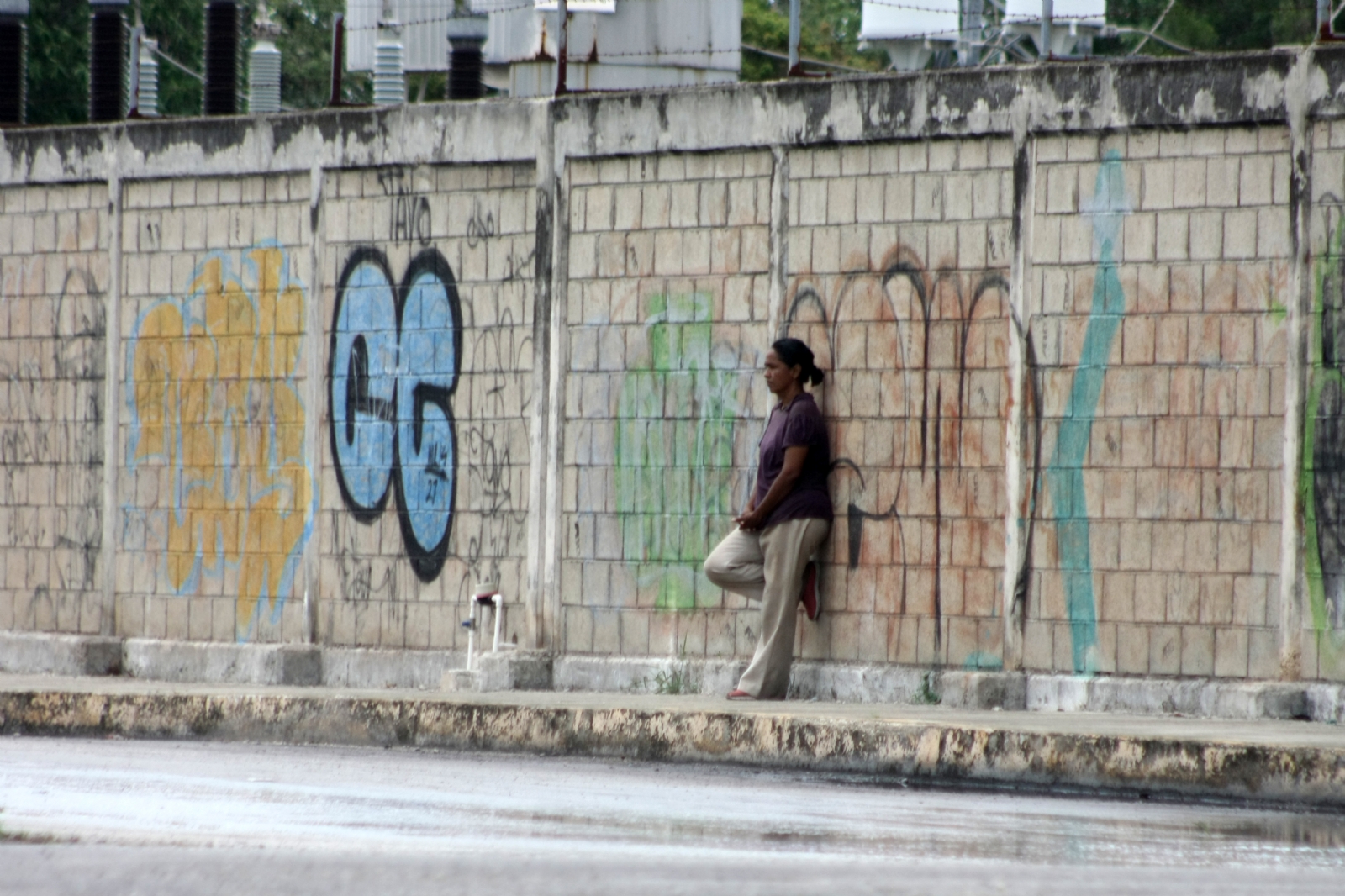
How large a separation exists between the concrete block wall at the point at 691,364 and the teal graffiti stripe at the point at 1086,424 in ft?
0.05

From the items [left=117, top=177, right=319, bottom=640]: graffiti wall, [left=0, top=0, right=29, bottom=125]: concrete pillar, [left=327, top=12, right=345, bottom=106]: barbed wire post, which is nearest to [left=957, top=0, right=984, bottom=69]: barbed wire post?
[left=0, top=0, right=29, bottom=125]: concrete pillar

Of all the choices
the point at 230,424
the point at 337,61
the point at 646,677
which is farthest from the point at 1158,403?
the point at 230,424

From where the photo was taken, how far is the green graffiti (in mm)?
10492

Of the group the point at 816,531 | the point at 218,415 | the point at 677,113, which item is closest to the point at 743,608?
the point at 816,531

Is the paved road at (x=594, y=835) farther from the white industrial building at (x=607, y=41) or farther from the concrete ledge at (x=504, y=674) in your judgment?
the white industrial building at (x=607, y=41)

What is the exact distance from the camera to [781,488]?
9.92 m

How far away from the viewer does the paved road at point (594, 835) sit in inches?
204

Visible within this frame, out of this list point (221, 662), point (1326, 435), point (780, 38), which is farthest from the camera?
point (780, 38)

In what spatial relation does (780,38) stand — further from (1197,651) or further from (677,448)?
(1197,651)

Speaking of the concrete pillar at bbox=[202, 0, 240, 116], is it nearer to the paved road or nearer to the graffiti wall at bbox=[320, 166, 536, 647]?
the graffiti wall at bbox=[320, 166, 536, 647]

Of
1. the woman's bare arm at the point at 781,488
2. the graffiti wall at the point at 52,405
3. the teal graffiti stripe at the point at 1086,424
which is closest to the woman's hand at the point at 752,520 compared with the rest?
the woman's bare arm at the point at 781,488

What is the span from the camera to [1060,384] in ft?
31.8

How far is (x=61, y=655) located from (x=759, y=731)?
516 cm

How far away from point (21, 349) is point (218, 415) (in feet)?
4.96
